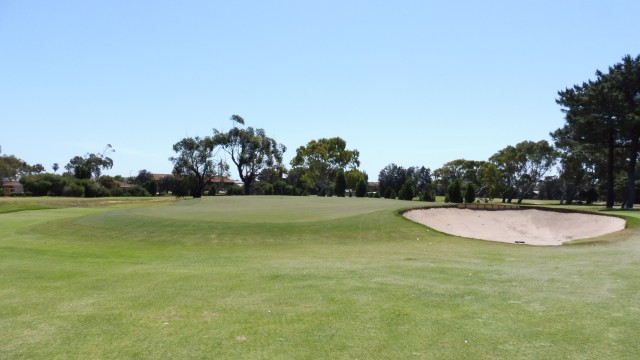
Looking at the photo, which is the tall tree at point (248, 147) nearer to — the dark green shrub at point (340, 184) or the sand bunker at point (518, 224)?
the dark green shrub at point (340, 184)

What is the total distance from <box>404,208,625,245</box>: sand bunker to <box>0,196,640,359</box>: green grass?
12.0 meters

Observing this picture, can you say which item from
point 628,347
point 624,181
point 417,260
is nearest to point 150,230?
point 417,260

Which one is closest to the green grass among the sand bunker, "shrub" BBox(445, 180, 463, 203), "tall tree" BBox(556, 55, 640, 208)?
the sand bunker

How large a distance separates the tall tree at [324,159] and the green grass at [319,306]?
273 feet

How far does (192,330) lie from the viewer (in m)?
6.86

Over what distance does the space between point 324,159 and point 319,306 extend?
9193 centimetres

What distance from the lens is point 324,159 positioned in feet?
328

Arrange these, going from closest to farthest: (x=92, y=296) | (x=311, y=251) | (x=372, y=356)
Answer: (x=372, y=356)
(x=92, y=296)
(x=311, y=251)

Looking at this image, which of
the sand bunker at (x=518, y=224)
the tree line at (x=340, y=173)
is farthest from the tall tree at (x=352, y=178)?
the sand bunker at (x=518, y=224)

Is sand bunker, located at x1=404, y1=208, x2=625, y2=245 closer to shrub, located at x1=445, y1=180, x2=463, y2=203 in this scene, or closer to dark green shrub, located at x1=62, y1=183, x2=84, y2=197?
shrub, located at x1=445, y1=180, x2=463, y2=203

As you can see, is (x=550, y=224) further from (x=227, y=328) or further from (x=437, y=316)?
(x=227, y=328)

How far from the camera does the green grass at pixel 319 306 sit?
6.16 meters

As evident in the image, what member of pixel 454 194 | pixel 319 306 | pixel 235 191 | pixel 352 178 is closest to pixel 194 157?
pixel 235 191

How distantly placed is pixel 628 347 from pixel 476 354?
2.00m
